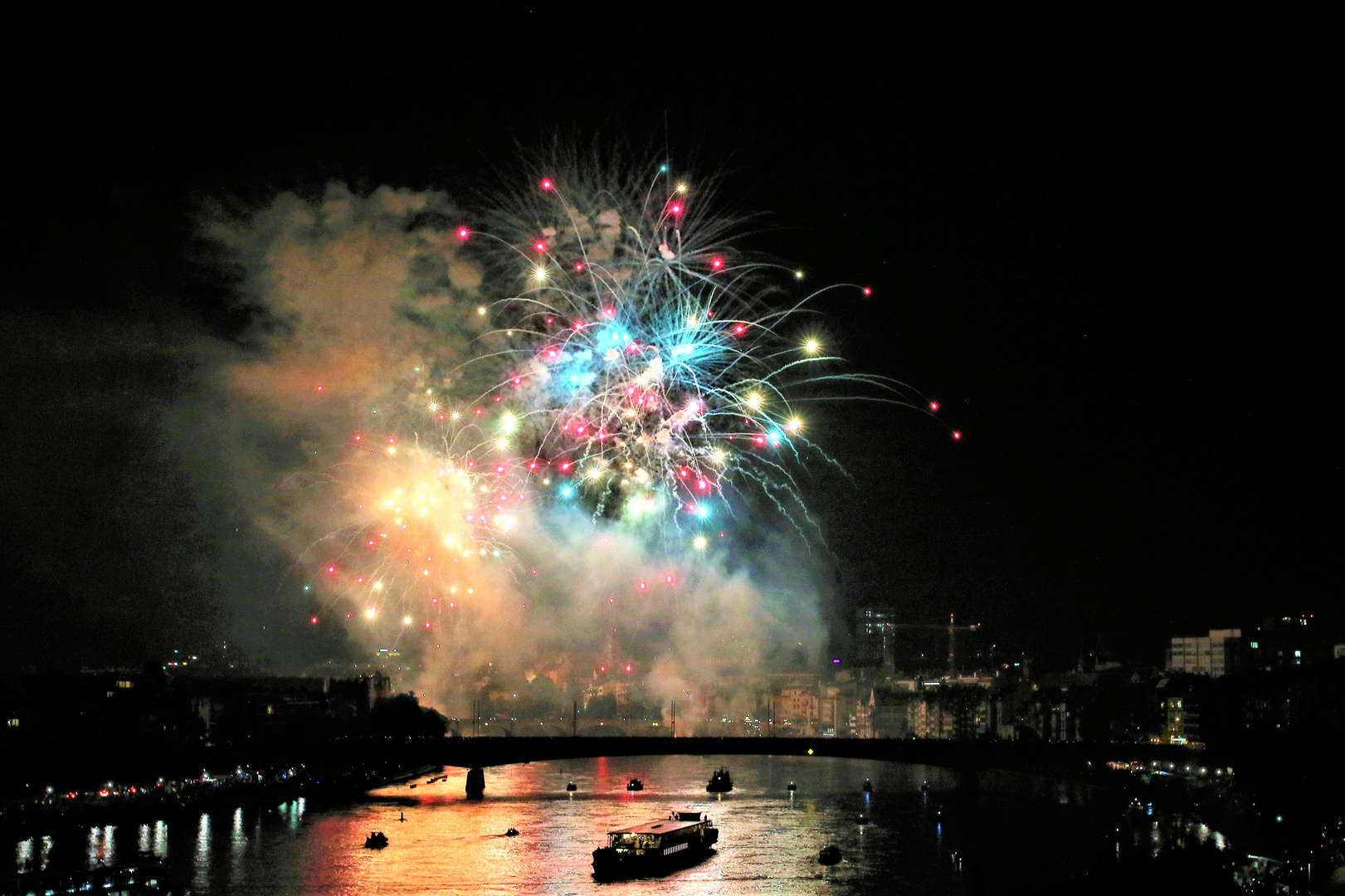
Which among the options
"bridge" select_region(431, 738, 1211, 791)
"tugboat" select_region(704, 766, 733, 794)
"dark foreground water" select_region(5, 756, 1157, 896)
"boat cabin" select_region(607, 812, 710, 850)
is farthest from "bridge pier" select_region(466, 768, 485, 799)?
"boat cabin" select_region(607, 812, 710, 850)

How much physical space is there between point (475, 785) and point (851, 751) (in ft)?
59.6

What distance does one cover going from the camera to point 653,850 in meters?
37.7

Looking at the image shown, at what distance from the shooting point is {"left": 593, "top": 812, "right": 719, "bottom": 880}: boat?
3694 cm

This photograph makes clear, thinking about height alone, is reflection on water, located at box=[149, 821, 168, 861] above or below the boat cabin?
below

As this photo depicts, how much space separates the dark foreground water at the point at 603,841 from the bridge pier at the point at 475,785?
933mm

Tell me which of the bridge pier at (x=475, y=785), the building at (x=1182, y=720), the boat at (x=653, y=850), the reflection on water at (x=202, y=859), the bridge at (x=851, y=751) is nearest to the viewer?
the reflection on water at (x=202, y=859)

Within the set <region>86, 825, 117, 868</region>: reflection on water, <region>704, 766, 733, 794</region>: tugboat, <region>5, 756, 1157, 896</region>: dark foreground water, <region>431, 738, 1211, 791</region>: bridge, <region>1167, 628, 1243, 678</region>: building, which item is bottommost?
<region>704, 766, 733, 794</region>: tugboat

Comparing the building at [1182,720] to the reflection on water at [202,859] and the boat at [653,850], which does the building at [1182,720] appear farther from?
the reflection on water at [202,859]

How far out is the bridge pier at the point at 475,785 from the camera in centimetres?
6100

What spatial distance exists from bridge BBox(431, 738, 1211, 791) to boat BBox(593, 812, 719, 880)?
51.2 ft

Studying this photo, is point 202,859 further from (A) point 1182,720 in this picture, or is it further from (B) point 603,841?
(A) point 1182,720

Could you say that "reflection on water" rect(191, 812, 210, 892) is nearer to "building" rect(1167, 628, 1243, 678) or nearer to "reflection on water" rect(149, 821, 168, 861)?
"reflection on water" rect(149, 821, 168, 861)

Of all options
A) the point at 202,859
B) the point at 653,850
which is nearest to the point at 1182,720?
the point at 653,850

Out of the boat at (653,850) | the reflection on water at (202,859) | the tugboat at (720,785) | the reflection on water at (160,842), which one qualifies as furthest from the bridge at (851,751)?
the reflection on water at (160,842)
